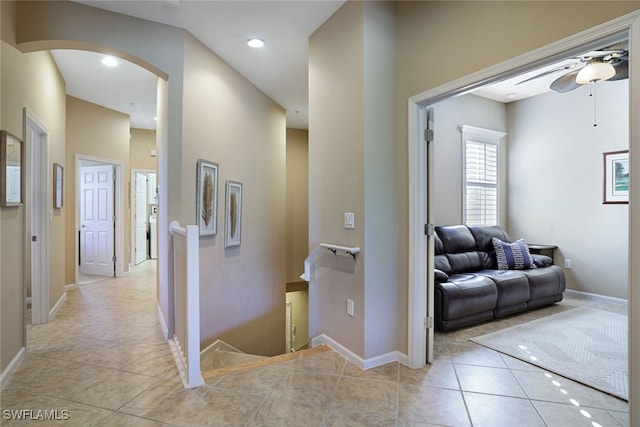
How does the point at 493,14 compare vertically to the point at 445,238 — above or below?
above

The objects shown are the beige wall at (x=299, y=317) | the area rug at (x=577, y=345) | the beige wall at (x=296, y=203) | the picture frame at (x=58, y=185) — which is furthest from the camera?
the beige wall at (x=299, y=317)

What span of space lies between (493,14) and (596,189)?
151 inches

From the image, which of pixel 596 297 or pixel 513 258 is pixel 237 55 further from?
pixel 596 297

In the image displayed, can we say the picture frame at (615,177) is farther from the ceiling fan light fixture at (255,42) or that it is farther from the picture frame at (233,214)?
the picture frame at (233,214)

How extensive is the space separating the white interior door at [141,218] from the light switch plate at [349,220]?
5995 millimetres

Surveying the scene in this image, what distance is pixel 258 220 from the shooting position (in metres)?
4.70

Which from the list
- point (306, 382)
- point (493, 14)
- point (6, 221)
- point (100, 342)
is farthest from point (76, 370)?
point (493, 14)

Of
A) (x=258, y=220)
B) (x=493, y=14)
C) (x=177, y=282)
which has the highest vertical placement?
→ (x=493, y=14)

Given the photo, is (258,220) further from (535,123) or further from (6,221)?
(535,123)

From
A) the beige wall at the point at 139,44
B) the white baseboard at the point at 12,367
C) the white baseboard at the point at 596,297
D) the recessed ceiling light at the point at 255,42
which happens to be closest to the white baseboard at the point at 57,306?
the white baseboard at the point at 12,367

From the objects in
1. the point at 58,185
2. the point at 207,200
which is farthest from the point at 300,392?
the point at 58,185

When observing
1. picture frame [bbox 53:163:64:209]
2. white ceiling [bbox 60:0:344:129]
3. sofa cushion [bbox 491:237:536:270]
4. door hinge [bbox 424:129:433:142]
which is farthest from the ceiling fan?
picture frame [bbox 53:163:64:209]

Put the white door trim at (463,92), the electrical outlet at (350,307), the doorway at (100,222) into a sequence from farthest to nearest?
the doorway at (100,222) < the electrical outlet at (350,307) < the white door trim at (463,92)

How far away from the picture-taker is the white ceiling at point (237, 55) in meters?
2.70
